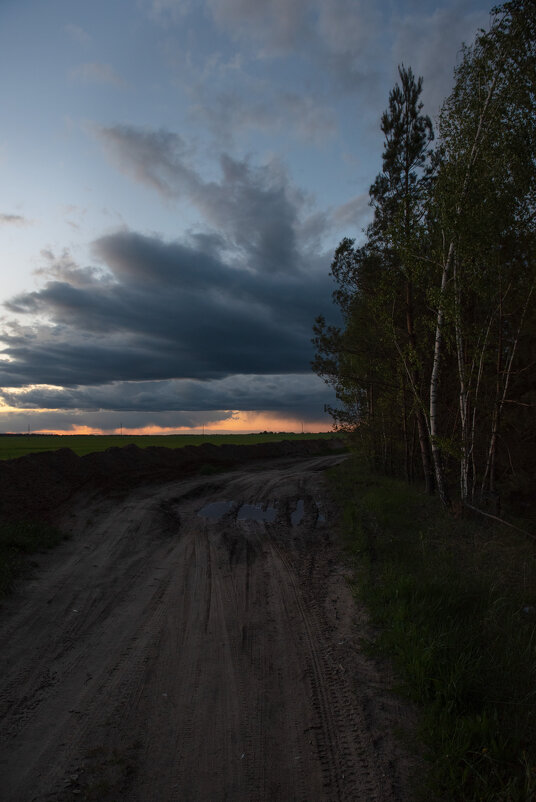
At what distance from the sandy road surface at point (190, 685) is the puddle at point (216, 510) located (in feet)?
14.4

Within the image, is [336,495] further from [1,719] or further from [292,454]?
[292,454]

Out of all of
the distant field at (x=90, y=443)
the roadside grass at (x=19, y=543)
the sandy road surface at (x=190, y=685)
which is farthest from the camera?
the distant field at (x=90, y=443)

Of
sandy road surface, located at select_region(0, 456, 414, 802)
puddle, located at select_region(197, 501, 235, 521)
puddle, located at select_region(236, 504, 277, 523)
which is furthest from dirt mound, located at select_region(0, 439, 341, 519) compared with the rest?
puddle, located at select_region(236, 504, 277, 523)

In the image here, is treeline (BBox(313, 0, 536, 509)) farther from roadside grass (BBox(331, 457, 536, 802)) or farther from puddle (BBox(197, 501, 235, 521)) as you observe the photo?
puddle (BBox(197, 501, 235, 521))

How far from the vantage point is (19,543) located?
33.8 feet

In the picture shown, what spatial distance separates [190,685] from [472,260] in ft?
45.9

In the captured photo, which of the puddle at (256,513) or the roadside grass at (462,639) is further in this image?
the puddle at (256,513)

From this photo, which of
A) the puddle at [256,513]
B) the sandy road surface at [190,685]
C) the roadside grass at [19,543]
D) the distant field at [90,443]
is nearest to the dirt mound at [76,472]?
the roadside grass at [19,543]

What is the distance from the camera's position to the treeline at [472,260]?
1317 centimetres

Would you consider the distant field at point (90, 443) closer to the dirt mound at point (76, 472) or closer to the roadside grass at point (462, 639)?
the dirt mound at point (76, 472)

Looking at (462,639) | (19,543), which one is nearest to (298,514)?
(19,543)

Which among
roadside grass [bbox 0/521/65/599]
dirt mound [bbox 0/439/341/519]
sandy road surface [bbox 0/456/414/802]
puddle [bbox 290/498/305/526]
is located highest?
dirt mound [bbox 0/439/341/519]

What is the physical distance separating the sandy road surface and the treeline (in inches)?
324

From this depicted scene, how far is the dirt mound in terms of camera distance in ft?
49.3
